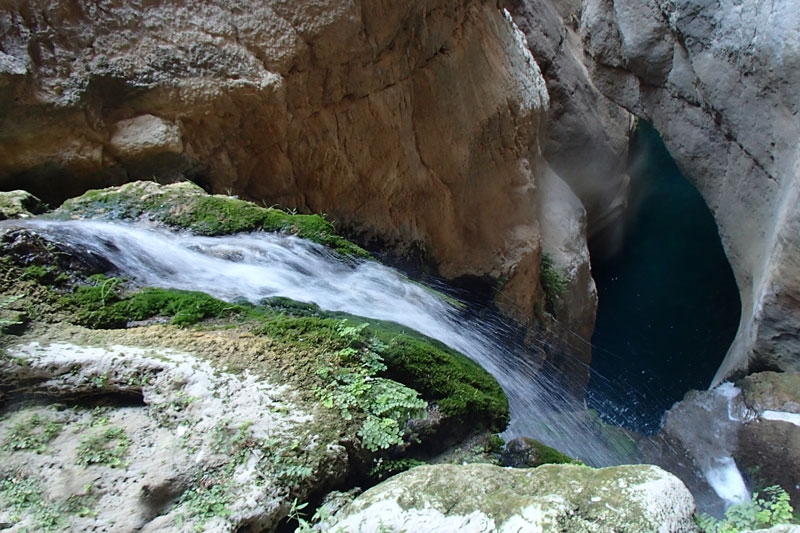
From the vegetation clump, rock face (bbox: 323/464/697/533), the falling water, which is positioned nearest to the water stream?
the falling water

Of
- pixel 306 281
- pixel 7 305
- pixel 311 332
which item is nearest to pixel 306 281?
pixel 306 281

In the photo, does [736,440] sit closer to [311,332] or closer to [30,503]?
[311,332]

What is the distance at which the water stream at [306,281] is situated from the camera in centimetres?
363

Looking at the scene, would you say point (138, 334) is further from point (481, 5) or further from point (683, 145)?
point (683, 145)

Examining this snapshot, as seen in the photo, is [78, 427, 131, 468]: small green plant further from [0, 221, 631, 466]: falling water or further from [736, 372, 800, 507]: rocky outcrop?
[736, 372, 800, 507]: rocky outcrop

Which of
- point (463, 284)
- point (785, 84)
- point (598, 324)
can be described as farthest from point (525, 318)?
point (598, 324)

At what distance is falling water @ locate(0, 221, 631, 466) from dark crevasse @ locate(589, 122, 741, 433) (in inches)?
152

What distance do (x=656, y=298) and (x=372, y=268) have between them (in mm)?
9376

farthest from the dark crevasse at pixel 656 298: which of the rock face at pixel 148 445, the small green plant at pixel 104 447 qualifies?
the small green plant at pixel 104 447

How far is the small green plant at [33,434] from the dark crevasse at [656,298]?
7261 millimetres

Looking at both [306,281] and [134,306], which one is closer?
[134,306]

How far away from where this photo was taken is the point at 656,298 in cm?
1234

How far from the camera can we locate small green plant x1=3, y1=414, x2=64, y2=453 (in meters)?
2.29

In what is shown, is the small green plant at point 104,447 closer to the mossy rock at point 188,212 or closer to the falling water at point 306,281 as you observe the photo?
the falling water at point 306,281
